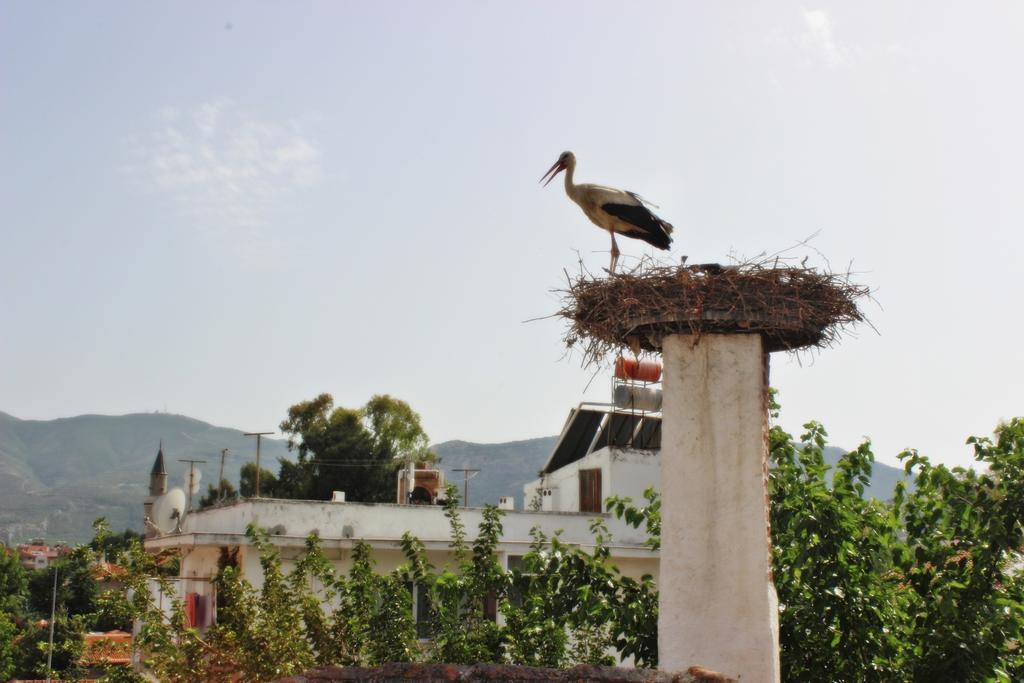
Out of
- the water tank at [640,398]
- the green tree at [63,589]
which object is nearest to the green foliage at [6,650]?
the green tree at [63,589]

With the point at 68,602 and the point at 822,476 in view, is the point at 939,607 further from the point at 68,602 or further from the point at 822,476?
the point at 68,602

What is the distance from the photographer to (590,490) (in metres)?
27.5

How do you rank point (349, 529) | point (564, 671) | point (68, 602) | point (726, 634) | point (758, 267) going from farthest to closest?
point (68, 602) → point (349, 529) → point (758, 267) → point (726, 634) → point (564, 671)

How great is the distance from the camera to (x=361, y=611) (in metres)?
9.69

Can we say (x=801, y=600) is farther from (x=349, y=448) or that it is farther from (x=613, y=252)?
(x=349, y=448)

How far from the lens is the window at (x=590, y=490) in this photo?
27125 mm

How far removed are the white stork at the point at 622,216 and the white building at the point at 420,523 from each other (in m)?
10.7

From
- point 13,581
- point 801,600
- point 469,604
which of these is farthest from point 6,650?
point 801,600

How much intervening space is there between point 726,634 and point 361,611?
128 inches

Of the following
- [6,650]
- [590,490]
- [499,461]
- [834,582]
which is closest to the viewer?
[834,582]

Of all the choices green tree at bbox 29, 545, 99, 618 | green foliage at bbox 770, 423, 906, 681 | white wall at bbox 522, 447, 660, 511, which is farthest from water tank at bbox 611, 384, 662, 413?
green tree at bbox 29, 545, 99, 618

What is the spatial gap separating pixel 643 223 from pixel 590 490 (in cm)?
1815

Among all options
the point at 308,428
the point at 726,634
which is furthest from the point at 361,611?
the point at 308,428

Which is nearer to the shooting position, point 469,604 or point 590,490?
point 469,604
